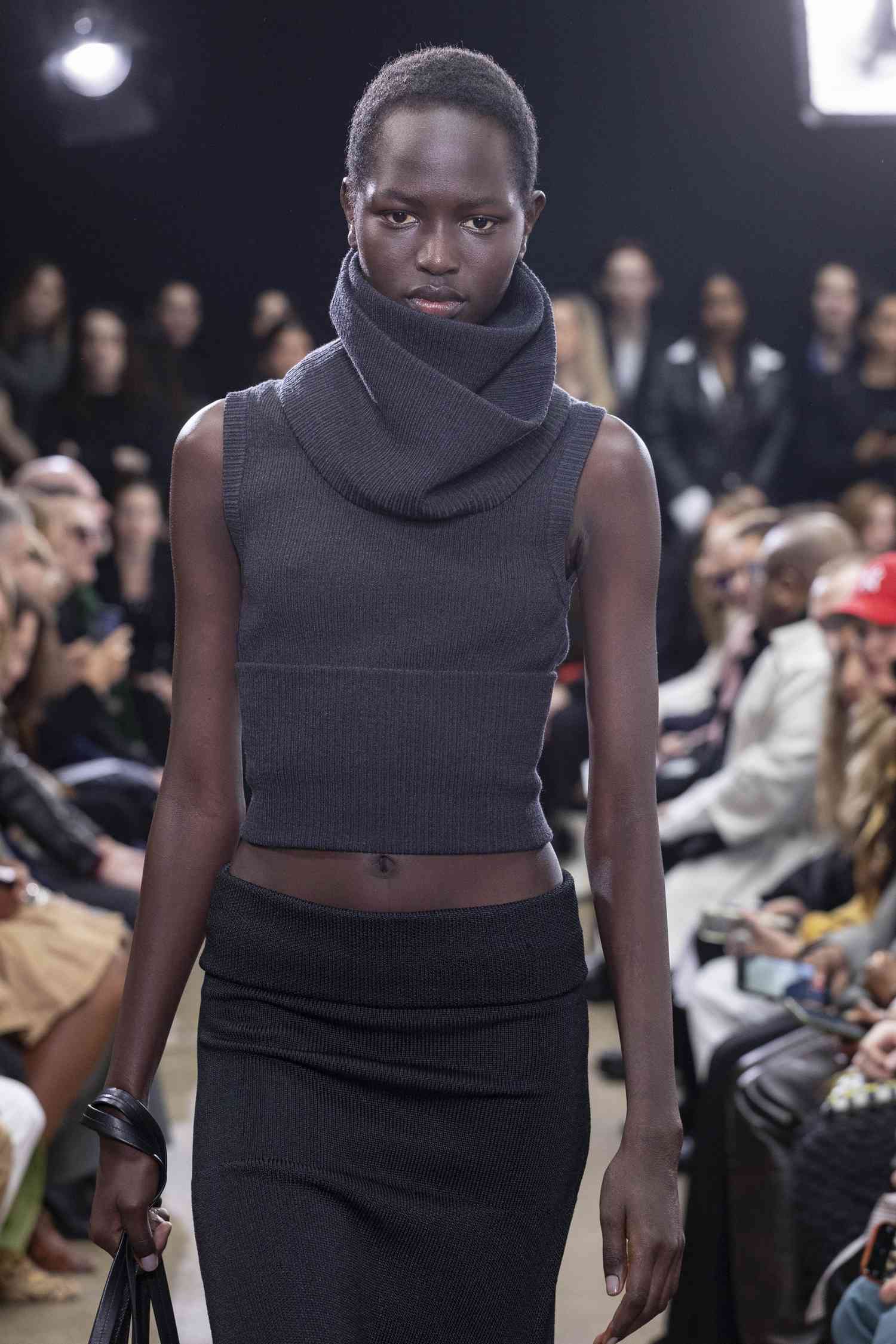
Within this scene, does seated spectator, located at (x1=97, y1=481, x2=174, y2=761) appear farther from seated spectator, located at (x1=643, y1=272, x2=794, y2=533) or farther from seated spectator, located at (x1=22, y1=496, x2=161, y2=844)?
seated spectator, located at (x1=643, y1=272, x2=794, y2=533)

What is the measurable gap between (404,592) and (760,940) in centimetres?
208

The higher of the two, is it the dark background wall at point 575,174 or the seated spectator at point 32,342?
the dark background wall at point 575,174

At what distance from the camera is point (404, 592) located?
1.29 metres

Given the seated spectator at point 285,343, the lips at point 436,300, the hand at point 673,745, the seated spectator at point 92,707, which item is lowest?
the hand at point 673,745

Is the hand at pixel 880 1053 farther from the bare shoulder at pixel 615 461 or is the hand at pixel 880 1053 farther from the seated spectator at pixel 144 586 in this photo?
the seated spectator at pixel 144 586

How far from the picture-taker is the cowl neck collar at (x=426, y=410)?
1.30m

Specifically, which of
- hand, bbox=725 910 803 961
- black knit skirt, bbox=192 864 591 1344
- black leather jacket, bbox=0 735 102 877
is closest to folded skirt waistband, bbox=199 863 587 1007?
black knit skirt, bbox=192 864 591 1344

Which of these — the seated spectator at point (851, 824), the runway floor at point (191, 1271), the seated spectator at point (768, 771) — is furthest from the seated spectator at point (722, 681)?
the seated spectator at point (851, 824)

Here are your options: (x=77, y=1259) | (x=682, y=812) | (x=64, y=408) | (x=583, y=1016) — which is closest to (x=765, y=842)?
(x=682, y=812)

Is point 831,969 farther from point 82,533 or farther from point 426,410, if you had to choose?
point 82,533

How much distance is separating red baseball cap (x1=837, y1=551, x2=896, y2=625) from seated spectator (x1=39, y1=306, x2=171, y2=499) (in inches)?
143

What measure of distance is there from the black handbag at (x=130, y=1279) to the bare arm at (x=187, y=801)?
0.02 meters

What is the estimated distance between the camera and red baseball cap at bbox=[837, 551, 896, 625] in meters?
3.01

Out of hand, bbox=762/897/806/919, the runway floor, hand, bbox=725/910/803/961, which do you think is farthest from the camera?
hand, bbox=762/897/806/919
